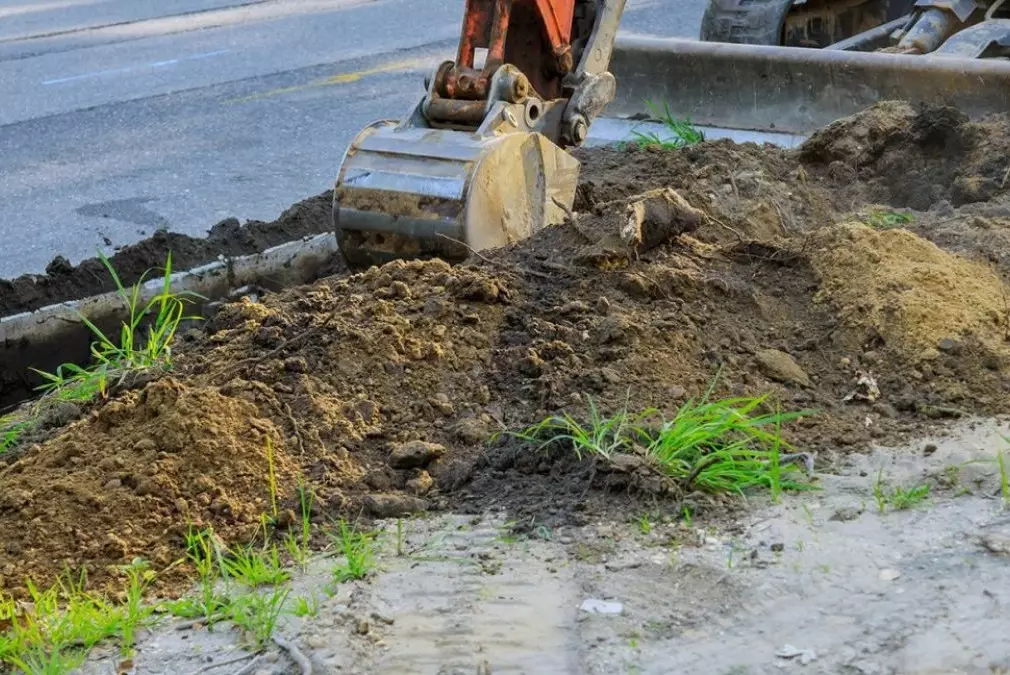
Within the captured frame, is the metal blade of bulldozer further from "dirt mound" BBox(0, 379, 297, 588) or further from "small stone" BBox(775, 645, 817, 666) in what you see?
"small stone" BBox(775, 645, 817, 666)

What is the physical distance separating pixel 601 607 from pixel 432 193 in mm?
1987

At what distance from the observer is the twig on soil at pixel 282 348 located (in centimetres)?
454

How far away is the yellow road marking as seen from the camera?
11094 mm

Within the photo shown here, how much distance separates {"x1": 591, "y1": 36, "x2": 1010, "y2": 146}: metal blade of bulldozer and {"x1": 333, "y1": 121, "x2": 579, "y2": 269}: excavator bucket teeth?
97.6 inches

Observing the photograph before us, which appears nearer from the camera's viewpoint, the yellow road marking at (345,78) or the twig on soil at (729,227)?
the twig on soil at (729,227)

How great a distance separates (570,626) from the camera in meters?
3.46

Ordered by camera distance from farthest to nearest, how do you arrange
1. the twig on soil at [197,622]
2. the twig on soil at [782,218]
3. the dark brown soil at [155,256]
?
the dark brown soil at [155,256], the twig on soil at [782,218], the twig on soil at [197,622]

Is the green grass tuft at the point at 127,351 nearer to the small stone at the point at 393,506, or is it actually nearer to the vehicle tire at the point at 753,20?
the small stone at the point at 393,506

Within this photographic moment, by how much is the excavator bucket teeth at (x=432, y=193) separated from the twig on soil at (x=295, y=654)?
1976 millimetres

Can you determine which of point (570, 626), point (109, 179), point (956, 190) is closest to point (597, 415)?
point (570, 626)

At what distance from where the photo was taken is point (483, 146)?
203 inches

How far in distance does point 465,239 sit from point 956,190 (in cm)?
231

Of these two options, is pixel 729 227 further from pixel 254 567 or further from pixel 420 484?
pixel 254 567

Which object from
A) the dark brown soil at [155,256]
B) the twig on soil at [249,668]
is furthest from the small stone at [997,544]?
the dark brown soil at [155,256]
